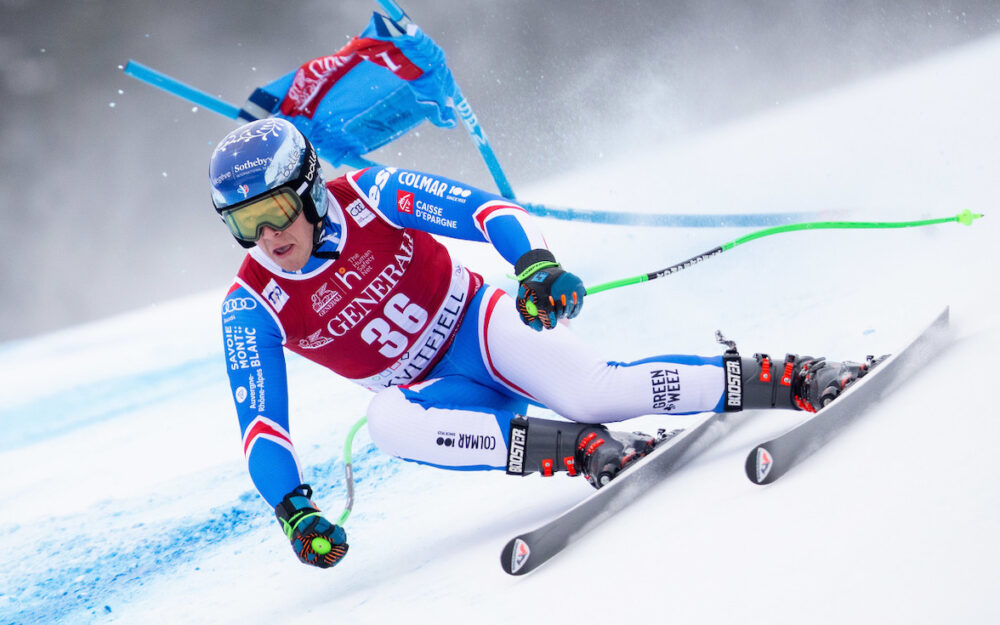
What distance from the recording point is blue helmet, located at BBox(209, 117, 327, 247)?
81.8 inches

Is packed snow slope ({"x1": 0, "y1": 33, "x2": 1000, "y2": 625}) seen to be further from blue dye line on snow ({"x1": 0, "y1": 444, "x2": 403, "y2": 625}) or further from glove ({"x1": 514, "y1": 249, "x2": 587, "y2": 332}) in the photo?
glove ({"x1": 514, "y1": 249, "x2": 587, "y2": 332})

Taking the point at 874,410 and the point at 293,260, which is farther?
the point at 293,260

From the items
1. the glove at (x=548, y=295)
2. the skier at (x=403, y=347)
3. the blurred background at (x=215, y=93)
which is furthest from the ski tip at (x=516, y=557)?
the blurred background at (x=215, y=93)

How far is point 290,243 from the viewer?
7.06 feet

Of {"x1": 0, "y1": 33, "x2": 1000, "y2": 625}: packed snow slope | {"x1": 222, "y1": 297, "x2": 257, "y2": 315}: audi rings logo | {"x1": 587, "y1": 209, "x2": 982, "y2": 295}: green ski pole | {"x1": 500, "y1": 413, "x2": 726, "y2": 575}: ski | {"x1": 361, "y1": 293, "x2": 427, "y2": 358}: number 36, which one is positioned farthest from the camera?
{"x1": 587, "y1": 209, "x2": 982, "y2": 295}: green ski pole

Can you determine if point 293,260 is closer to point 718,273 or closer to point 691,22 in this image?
point 718,273

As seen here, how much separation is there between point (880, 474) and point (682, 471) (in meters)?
0.62

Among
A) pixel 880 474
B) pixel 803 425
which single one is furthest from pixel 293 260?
pixel 880 474

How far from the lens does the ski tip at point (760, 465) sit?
68.6 inches

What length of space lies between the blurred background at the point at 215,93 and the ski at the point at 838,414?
374 inches

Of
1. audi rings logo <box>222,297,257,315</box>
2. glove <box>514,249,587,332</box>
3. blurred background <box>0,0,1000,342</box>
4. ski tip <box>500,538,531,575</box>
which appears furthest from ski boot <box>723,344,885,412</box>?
blurred background <box>0,0,1000,342</box>

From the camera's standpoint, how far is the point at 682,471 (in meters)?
2.14

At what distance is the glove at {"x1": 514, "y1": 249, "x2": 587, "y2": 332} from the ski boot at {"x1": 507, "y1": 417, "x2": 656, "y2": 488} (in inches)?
13.7

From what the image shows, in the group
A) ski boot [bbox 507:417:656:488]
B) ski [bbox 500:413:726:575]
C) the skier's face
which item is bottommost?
ski [bbox 500:413:726:575]
